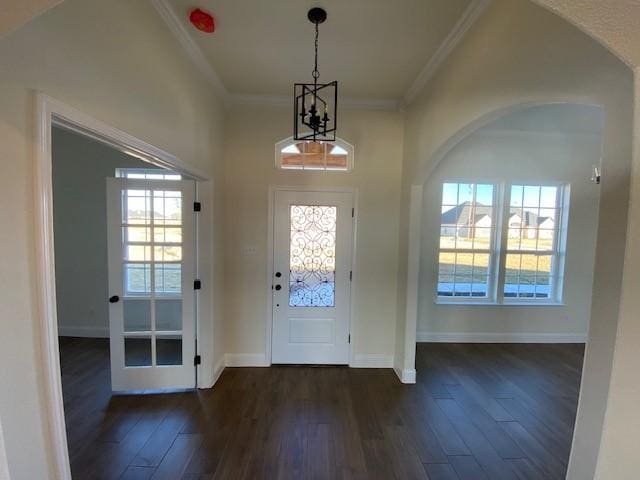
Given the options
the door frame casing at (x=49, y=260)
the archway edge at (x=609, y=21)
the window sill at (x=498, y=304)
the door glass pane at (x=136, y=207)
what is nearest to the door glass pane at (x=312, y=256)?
the door glass pane at (x=136, y=207)

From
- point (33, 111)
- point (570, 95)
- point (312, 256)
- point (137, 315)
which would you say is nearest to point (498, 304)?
point (312, 256)

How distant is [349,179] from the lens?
3291 millimetres

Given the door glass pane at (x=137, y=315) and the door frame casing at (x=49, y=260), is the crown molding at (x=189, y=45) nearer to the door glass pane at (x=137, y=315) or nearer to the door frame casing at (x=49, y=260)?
the door frame casing at (x=49, y=260)

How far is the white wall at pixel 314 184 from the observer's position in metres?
3.25

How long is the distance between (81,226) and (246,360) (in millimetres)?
2976

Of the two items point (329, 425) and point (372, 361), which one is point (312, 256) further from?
point (329, 425)

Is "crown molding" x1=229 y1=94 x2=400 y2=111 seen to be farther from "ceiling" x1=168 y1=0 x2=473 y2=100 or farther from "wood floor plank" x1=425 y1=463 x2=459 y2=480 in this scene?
"wood floor plank" x1=425 y1=463 x2=459 y2=480

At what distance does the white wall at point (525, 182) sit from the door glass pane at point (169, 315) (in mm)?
3166

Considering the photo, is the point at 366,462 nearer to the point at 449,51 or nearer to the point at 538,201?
the point at 449,51

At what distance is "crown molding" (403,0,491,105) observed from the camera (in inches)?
71.5

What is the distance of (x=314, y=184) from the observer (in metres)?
3.29

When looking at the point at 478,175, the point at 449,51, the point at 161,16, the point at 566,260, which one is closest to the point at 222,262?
the point at 161,16

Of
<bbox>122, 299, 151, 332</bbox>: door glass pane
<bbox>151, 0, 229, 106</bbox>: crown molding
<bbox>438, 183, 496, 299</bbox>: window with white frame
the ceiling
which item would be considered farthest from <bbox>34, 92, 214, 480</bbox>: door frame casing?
<bbox>438, 183, 496, 299</bbox>: window with white frame

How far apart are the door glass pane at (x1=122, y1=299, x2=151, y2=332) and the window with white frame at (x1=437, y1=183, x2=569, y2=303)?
3687mm
